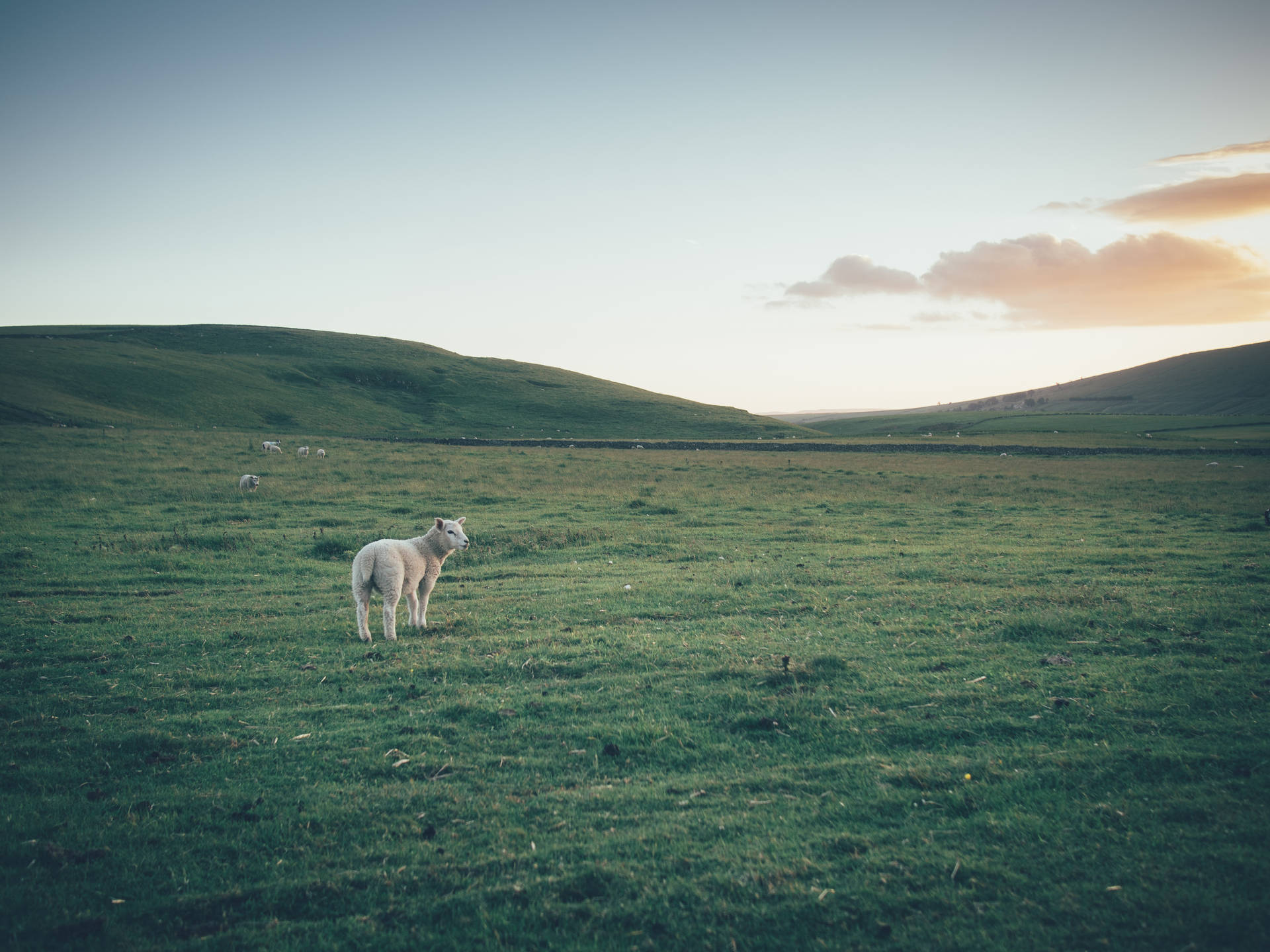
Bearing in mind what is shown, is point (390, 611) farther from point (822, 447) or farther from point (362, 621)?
point (822, 447)

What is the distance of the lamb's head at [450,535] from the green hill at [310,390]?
Answer: 6254cm


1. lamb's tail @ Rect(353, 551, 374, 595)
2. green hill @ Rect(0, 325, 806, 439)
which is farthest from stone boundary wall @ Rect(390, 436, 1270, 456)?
lamb's tail @ Rect(353, 551, 374, 595)

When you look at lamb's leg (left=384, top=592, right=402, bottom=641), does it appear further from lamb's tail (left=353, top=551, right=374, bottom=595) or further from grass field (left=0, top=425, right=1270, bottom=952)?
grass field (left=0, top=425, right=1270, bottom=952)

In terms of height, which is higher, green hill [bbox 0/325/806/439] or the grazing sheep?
green hill [bbox 0/325/806/439]

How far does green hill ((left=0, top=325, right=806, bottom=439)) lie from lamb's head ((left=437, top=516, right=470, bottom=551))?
62.5 meters

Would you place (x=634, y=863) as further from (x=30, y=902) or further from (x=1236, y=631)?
(x=1236, y=631)

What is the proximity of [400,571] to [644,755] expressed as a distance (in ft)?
21.5

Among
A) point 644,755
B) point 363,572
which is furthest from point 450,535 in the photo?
point 644,755

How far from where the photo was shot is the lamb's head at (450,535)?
13.5 m

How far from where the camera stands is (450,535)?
13.5m

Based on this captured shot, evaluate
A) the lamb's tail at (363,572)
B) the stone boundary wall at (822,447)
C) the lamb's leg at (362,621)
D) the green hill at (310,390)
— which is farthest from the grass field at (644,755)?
the green hill at (310,390)

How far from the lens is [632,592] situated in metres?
14.9

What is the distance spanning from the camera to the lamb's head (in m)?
13.5

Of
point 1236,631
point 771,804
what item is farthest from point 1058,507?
point 771,804
